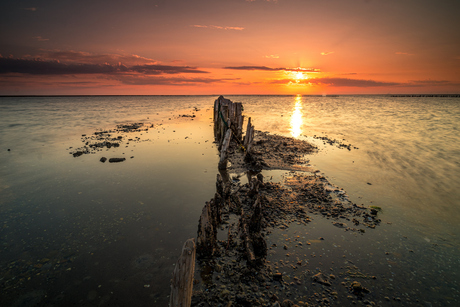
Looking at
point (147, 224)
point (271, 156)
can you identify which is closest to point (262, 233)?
point (147, 224)

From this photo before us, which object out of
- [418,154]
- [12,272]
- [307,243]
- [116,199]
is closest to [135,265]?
[12,272]

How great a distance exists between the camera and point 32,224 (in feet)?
23.7

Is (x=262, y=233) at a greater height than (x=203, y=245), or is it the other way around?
(x=203, y=245)

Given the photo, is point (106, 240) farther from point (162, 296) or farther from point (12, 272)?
point (162, 296)

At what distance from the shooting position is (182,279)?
3.49m

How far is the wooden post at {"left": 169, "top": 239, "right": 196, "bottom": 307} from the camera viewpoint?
3.44m

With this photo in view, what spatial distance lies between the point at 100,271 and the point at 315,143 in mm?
18350

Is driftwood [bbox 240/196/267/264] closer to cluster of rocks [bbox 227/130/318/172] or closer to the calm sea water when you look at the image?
the calm sea water

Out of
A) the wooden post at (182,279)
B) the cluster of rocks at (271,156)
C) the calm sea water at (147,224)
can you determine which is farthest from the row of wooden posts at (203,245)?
the cluster of rocks at (271,156)

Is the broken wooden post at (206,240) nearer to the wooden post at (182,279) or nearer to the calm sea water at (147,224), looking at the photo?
the calm sea water at (147,224)

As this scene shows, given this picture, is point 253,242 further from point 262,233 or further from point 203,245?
point 203,245

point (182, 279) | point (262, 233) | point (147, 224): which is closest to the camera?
point (182, 279)

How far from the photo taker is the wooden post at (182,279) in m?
3.44

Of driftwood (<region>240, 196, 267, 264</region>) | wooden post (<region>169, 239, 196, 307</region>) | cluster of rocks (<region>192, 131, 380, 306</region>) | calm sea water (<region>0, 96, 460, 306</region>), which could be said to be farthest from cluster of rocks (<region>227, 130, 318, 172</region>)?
wooden post (<region>169, 239, 196, 307</region>)
